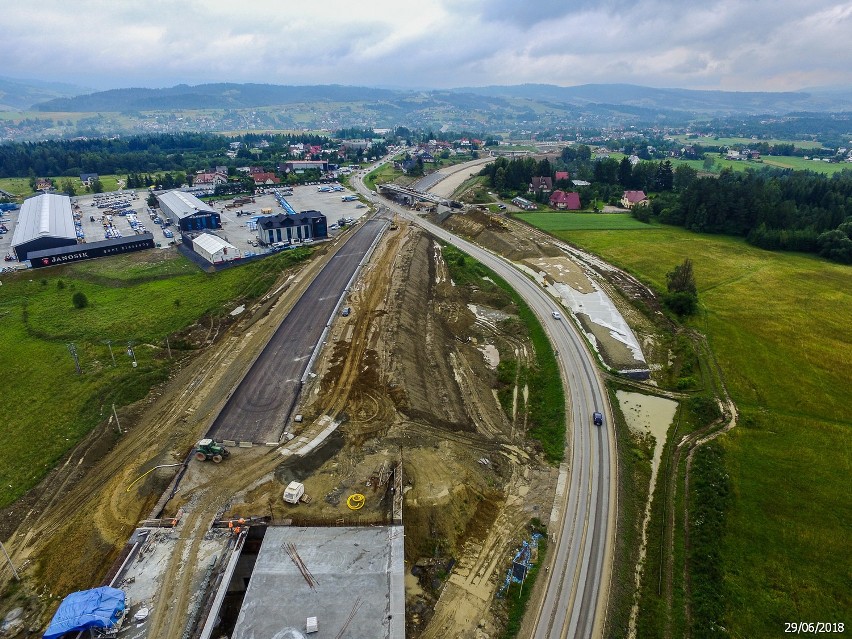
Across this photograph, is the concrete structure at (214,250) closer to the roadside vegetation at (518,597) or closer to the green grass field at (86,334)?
the green grass field at (86,334)

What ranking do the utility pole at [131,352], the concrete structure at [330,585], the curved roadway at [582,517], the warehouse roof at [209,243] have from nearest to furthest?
the concrete structure at [330,585], the curved roadway at [582,517], the utility pole at [131,352], the warehouse roof at [209,243]

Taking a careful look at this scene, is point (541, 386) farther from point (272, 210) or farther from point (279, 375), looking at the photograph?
point (272, 210)

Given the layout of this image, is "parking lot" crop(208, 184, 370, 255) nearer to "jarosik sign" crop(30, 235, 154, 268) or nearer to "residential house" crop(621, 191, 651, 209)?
"jarosik sign" crop(30, 235, 154, 268)

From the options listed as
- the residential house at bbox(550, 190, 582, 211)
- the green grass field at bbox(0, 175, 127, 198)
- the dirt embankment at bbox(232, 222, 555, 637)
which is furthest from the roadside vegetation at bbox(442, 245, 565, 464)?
the green grass field at bbox(0, 175, 127, 198)

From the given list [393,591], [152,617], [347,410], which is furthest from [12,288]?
[393,591]

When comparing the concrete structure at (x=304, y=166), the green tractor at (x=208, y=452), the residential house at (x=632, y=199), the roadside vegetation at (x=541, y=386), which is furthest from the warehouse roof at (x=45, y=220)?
the residential house at (x=632, y=199)
